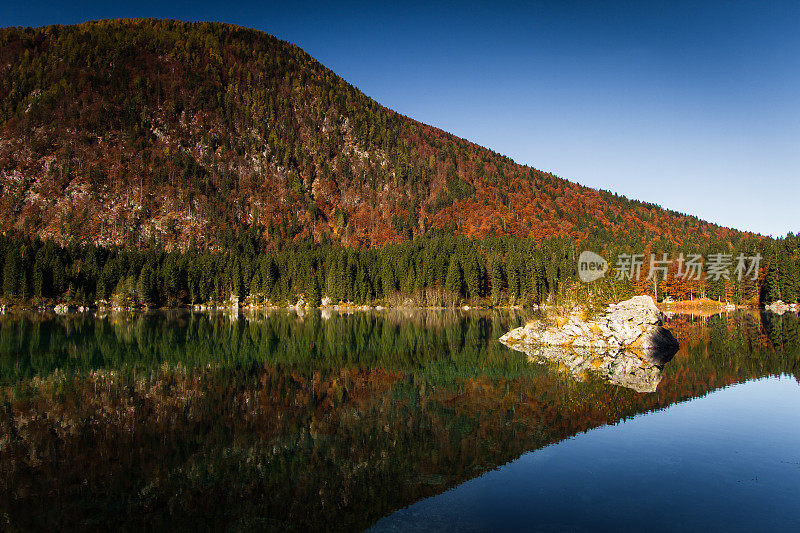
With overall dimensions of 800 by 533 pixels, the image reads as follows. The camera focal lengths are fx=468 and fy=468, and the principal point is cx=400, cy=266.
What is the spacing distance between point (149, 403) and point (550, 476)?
20680 mm

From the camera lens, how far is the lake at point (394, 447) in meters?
13.5

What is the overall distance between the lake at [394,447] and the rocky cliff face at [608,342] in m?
2.19

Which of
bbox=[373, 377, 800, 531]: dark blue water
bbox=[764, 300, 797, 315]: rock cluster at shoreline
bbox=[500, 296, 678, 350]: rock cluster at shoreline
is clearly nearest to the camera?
bbox=[373, 377, 800, 531]: dark blue water

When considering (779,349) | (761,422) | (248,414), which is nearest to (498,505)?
(248,414)

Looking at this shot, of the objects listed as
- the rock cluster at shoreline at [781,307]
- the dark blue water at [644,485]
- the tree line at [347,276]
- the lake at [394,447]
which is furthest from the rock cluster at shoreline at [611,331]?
the rock cluster at shoreline at [781,307]

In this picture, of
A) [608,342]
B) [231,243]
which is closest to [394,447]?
[608,342]

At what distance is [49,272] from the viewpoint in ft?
372

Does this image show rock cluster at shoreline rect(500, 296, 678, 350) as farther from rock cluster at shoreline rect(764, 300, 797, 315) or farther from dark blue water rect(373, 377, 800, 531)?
rock cluster at shoreline rect(764, 300, 797, 315)

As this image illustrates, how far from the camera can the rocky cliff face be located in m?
35.9

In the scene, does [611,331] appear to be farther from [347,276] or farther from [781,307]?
[347,276]

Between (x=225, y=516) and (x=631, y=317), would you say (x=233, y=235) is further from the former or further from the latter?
(x=225, y=516)

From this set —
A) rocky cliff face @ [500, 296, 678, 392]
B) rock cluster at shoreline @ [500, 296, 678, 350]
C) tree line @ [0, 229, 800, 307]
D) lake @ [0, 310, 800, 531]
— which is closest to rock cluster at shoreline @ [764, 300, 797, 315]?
tree line @ [0, 229, 800, 307]

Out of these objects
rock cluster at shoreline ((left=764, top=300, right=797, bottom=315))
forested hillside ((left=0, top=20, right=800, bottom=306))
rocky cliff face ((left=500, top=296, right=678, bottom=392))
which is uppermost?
forested hillside ((left=0, top=20, right=800, bottom=306))

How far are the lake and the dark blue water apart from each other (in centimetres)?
8
